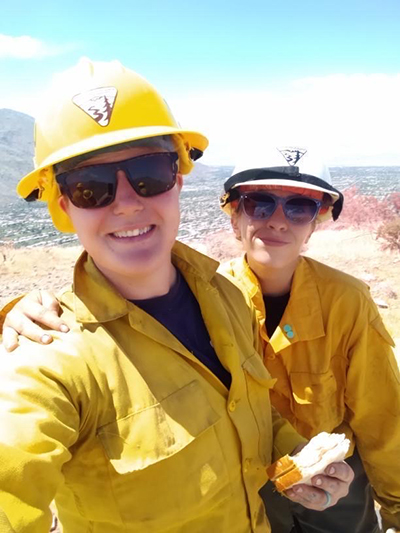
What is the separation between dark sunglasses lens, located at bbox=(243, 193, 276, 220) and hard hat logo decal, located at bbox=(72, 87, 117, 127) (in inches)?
43.7

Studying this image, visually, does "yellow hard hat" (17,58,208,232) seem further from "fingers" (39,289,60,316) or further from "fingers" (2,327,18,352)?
"fingers" (2,327,18,352)

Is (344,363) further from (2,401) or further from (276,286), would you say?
(2,401)

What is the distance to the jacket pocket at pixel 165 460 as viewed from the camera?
4.65ft

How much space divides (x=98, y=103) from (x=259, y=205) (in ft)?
3.83

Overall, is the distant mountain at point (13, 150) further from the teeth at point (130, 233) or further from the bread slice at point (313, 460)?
the bread slice at point (313, 460)

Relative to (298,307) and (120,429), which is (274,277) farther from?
(120,429)

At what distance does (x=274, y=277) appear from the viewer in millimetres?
2549

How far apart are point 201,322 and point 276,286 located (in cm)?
88

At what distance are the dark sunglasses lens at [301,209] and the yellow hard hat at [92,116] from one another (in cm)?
95

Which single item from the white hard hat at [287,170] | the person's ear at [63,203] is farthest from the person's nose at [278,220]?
the person's ear at [63,203]

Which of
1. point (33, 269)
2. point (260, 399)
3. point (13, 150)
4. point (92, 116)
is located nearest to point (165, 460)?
point (260, 399)

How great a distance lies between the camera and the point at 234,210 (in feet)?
8.81

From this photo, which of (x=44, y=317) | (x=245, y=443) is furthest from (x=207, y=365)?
(x=44, y=317)

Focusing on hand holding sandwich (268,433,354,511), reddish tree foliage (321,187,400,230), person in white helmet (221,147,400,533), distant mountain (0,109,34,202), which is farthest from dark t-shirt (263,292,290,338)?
Answer: distant mountain (0,109,34,202)
